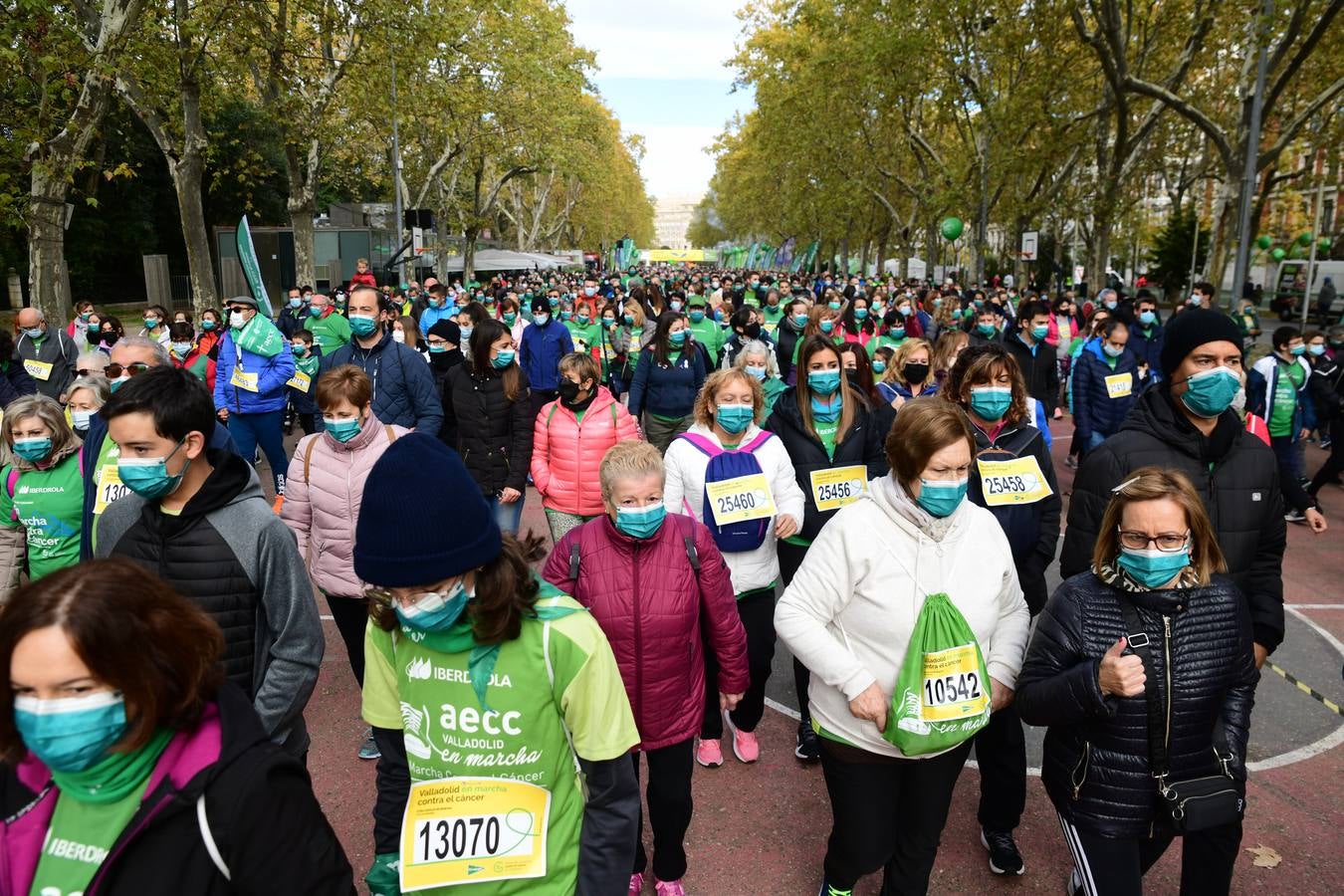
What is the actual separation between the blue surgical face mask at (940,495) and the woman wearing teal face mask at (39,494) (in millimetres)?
3589

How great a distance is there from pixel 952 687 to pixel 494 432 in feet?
13.1

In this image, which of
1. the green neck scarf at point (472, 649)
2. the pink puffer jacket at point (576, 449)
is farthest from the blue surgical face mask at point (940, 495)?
the pink puffer jacket at point (576, 449)

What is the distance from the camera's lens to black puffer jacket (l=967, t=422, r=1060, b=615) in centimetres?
378

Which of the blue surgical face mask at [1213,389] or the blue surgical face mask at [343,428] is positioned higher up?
the blue surgical face mask at [1213,389]

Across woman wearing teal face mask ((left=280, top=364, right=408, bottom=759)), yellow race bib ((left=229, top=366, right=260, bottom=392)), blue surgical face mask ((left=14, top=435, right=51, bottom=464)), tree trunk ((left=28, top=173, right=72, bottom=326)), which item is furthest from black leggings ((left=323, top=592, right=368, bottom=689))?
tree trunk ((left=28, top=173, right=72, bottom=326))

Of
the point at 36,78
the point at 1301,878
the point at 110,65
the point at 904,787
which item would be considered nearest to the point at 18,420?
the point at 904,787

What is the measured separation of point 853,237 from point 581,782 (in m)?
59.9

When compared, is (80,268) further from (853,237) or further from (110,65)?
(853,237)

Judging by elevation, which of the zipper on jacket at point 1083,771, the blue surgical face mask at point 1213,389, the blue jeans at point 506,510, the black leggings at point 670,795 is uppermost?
the blue surgical face mask at point 1213,389

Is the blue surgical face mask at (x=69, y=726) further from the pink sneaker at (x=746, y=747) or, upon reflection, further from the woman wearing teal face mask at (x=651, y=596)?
the pink sneaker at (x=746, y=747)

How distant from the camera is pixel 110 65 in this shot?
38.1ft

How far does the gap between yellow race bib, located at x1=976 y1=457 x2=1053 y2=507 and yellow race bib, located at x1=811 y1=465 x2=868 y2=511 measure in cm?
70

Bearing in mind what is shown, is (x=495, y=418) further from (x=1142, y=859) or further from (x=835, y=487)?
(x=1142, y=859)

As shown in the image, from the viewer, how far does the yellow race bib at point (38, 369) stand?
28.2ft
